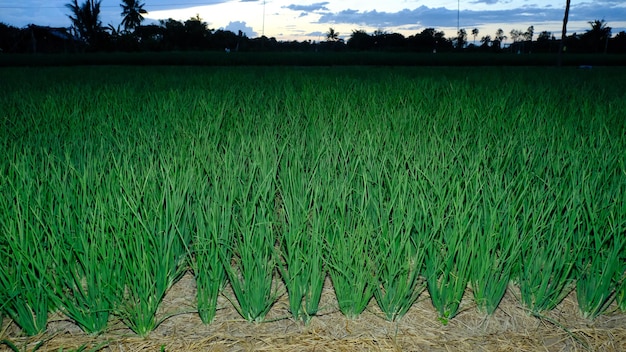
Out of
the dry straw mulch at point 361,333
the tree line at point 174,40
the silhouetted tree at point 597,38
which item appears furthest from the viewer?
the silhouetted tree at point 597,38

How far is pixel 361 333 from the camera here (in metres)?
1.16

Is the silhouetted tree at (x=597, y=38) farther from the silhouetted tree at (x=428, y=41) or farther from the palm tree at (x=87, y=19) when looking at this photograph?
the palm tree at (x=87, y=19)

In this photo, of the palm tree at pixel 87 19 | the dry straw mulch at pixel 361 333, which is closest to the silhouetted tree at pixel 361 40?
the palm tree at pixel 87 19

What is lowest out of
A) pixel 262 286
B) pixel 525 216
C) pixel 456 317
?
pixel 456 317

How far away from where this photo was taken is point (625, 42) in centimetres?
4578

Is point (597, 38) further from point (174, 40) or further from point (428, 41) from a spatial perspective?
point (174, 40)

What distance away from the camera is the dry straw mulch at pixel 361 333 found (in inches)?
44.2

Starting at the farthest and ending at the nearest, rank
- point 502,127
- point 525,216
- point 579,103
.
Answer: point 579,103 → point 502,127 → point 525,216

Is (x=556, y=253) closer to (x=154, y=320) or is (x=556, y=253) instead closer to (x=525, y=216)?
(x=525, y=216)

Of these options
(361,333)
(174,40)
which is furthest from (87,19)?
(361,333)

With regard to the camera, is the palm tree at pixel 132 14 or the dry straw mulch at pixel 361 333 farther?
the palm tree at pixel 132 14

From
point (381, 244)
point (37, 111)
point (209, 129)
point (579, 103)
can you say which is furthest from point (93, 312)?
point (579, 103)

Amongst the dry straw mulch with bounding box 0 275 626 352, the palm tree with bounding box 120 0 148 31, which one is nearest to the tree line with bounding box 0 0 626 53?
the palm tree with bounding box 120 0 148 31

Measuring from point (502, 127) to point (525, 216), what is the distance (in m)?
1.61
